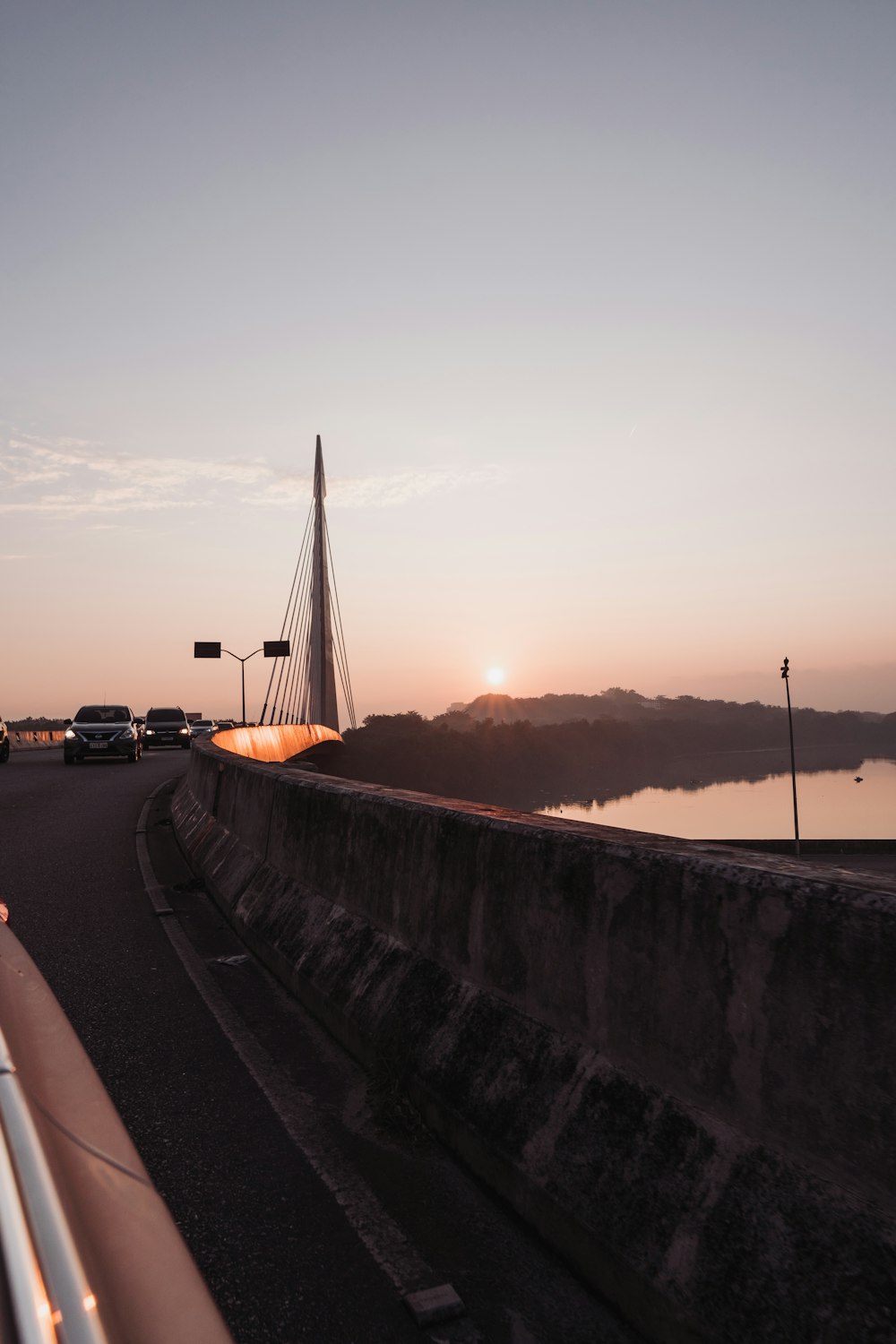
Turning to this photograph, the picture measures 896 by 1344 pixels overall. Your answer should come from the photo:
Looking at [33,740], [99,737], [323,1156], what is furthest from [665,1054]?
[33,740]

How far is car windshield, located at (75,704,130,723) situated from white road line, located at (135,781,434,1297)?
2376 centimetres

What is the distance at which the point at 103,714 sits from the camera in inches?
1134

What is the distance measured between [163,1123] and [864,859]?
39530 millimetres

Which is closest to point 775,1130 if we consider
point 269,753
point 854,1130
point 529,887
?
point 854,1130

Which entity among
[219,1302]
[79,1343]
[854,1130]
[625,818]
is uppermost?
[79,1343]

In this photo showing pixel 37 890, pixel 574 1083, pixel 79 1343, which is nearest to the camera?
pixel 79 1343

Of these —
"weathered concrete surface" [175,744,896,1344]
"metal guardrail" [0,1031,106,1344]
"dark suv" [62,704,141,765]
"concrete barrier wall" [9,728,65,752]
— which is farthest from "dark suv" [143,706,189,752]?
"metal guardrail" [0,1031,106,1344]

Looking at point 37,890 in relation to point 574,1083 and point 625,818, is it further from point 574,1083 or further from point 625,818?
point 625,818

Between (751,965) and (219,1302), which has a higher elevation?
(751,965)

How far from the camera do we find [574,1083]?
3.17 meters

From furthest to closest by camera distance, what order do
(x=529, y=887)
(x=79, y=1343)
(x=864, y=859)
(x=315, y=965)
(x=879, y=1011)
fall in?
(x=864, y=859) < (x=315, y=965) < (x=529, y=887) < (x=879, y=1011) < (x=79, y=1343)

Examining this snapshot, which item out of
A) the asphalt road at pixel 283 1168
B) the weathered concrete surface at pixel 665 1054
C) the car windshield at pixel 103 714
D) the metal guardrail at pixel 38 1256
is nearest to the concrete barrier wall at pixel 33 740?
the car windshield at pixel 103 714

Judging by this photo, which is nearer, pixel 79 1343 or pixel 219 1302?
pixel 79 1343

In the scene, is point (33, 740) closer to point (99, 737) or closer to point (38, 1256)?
point (99, 737)
